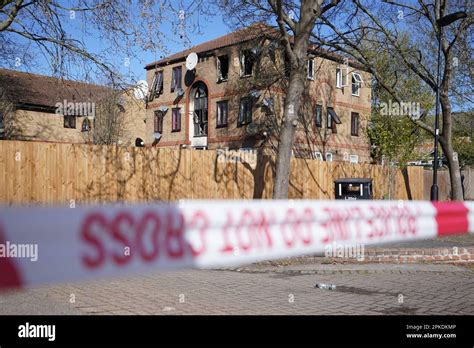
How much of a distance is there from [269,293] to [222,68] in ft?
92.6

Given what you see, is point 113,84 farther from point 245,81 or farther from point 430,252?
point 245,81

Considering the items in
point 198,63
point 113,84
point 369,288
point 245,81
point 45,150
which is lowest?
point 369,288

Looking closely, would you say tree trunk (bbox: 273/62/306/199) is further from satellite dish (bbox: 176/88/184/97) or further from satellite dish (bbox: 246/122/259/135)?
satellite dish (bbox: 176/88/184/97)

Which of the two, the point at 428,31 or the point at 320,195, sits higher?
the point at 428,31

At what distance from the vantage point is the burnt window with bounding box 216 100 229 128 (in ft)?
107

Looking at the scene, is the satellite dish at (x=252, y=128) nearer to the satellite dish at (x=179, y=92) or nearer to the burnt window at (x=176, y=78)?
the satellite dish at (x=179, y=92)

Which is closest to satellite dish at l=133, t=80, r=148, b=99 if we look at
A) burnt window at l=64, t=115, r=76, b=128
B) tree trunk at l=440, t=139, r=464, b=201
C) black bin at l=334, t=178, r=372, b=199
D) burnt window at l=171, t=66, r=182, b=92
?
black bin at l=334, t=178, r=372, b=199

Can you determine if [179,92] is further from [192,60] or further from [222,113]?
[222,113]

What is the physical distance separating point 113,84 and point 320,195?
433 inches

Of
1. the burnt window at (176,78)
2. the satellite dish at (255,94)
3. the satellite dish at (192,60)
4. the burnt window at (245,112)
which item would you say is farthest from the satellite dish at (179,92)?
the satellite dish at (255,94)

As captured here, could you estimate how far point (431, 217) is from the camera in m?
9.73
